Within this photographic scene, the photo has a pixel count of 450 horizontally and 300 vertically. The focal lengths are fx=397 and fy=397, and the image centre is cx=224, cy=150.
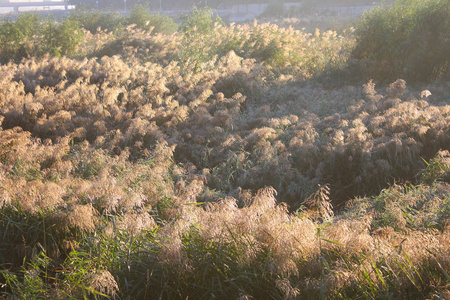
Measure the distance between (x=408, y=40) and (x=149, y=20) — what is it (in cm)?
1410

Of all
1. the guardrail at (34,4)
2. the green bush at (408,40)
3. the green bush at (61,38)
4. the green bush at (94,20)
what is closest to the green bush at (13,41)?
the green bush at (61,38)

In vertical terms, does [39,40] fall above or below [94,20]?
below

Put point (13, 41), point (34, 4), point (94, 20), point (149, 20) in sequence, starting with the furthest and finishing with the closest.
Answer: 1. point (34, 4)
2. point (94, 20)
3. point (149, 20)
4. point (13, 41)

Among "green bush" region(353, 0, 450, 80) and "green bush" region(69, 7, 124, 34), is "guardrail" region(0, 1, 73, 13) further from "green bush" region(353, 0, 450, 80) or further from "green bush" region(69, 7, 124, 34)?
"green bush" region(353, 0, 450, 80)

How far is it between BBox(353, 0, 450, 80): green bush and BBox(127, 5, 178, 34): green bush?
40.9ft

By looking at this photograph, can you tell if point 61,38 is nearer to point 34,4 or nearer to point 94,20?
point 94,20

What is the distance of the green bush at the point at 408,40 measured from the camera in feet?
35.7

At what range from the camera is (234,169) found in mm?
6336

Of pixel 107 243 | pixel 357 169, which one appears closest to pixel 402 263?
pixel 107 243

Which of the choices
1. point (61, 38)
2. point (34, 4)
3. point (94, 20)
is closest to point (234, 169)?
point (61, 38)

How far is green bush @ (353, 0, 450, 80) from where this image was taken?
10891 millimetres

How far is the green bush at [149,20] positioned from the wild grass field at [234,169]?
622cm

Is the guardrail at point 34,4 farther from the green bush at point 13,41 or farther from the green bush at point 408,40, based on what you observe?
the green bush at point 408,40

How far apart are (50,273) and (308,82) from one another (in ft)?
31.0
